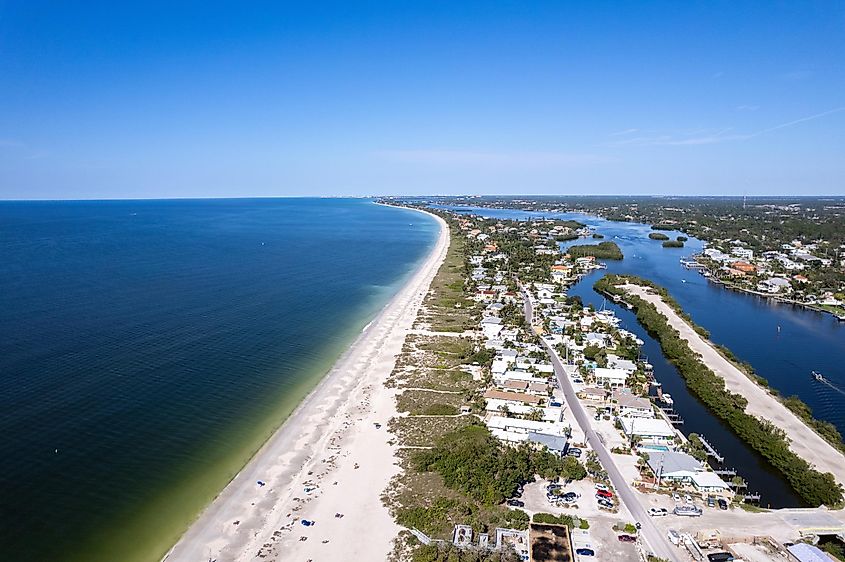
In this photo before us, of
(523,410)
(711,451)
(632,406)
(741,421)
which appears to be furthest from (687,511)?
(741,421)

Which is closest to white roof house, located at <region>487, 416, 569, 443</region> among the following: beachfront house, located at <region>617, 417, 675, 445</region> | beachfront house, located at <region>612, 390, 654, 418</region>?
beachfront house, located at <region>617, 417, 675, 445</region>

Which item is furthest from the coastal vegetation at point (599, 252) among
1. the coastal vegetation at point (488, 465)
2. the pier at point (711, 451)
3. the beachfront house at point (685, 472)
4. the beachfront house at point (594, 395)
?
the coastal vegetation at point (488, 465)

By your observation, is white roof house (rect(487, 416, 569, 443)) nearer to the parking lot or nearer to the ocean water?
the parking lot

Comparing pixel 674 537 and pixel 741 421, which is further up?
pixel 741 421

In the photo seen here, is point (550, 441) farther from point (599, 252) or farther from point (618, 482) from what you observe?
point (599, 252)

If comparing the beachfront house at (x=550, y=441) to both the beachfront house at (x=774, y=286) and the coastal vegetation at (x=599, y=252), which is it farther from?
the coastal vegetation at (x=599, y=252)

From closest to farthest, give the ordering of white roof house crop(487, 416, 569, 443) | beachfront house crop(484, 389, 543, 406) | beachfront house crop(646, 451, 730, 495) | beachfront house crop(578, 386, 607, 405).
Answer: beachfront house crop(646, 451, 730, 495) < white roof house crop(487, 416, 569, 443) < beachfront house crop(484, 389, 543, 406) < beachfront house crop(578, 386, 607, 405)

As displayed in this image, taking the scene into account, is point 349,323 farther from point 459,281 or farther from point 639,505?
point 639,505
